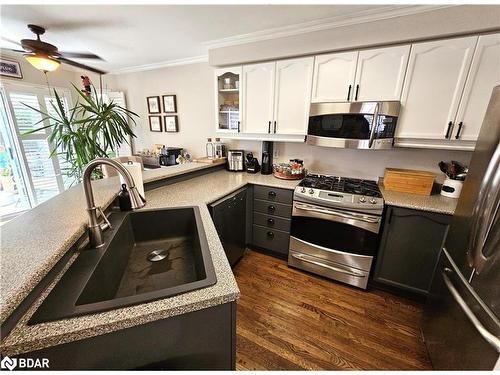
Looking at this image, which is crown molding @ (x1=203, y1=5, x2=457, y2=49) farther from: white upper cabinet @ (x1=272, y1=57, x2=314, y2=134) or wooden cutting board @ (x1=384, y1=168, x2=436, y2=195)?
wooden cutting board @ (x1=384, y1=168, x2=436, y2=195)

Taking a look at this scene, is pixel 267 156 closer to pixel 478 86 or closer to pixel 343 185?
pixel 343 185

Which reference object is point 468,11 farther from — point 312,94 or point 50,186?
point 50,186

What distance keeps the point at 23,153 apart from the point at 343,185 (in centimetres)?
447

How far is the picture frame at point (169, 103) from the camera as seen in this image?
3162mm

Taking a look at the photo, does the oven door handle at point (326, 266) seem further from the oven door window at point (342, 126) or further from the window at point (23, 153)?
the window at point (23, 153)

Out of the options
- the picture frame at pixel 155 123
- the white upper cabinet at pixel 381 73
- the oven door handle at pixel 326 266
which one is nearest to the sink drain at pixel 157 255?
the oven door handle at pixel 326 266

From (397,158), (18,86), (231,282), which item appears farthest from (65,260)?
(18,86)

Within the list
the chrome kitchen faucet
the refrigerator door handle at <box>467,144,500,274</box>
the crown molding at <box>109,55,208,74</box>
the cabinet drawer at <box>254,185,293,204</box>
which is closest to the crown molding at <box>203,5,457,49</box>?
the crown molding at <box>109,55,208,74</box>

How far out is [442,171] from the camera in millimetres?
1864

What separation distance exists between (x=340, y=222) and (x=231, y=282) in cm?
137

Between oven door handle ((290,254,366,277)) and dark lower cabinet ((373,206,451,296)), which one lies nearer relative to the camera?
dark lower cabinet ((373,206,451,296))

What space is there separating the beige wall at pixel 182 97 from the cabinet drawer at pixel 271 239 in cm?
159

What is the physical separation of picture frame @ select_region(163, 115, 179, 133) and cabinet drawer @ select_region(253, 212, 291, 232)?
6.63 ft

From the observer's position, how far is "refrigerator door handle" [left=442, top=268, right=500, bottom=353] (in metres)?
0.83
